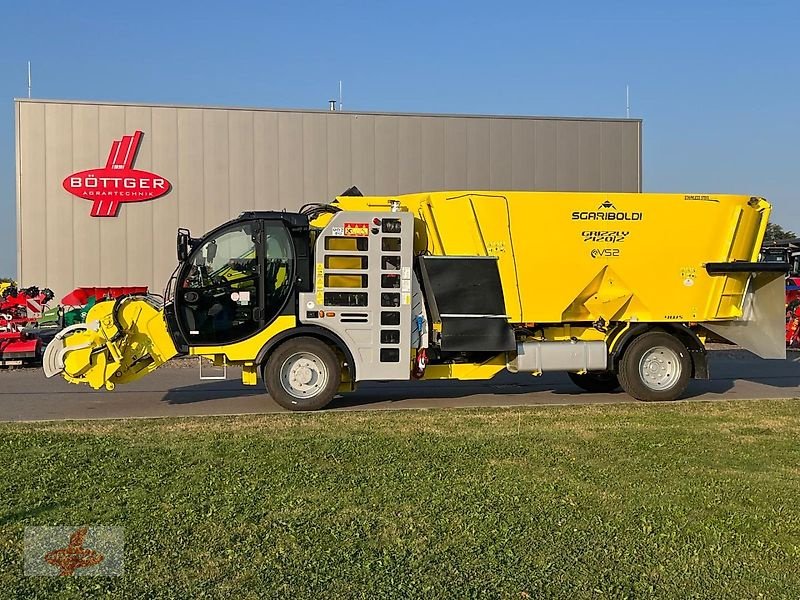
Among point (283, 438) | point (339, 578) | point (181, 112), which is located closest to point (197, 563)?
point (339, 578)

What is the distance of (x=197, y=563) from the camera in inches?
192

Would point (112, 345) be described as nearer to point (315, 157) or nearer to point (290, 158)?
point (290, 158)

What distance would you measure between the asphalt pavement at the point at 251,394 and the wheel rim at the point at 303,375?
0.42 meters

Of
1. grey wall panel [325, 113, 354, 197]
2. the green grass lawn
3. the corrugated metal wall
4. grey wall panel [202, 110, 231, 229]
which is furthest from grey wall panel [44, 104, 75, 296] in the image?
the green grass lawn

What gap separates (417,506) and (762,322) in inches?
320

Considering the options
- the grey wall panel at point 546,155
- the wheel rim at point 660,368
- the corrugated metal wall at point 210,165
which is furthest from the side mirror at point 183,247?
the grey wall panel at point 546,155

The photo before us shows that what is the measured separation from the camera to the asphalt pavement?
1123 centimetres

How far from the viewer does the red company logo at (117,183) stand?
25.1m

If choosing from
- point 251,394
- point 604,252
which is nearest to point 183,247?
point 251,394

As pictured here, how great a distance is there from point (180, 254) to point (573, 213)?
5.10 m

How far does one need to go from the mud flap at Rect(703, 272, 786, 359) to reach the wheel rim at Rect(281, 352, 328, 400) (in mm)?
5555

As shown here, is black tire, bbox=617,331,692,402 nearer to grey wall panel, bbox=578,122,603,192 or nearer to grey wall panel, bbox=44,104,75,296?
grey wall panel, bbox=578,122,603,192

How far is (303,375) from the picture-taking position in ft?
36.1

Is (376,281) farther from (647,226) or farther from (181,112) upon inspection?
(181,112)
